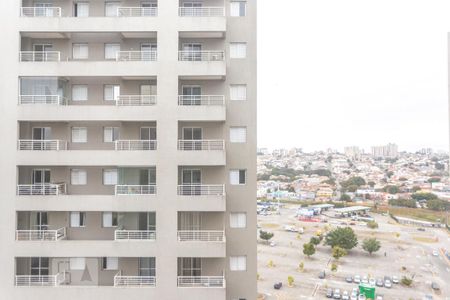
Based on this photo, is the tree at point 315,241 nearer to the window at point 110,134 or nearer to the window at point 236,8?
the window at point 110,134

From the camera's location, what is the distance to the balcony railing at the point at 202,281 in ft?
38.7

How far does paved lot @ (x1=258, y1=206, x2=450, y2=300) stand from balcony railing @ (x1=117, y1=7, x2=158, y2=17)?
28766 mm

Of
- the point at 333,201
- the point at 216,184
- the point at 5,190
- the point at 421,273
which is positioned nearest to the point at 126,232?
the point at 216,184

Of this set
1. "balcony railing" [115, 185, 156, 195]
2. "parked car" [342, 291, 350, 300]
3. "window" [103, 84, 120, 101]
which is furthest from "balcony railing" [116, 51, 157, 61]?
"parked car" [342, 291, 350, 300]

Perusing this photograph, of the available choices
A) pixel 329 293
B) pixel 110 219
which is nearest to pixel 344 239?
pixel 329 293

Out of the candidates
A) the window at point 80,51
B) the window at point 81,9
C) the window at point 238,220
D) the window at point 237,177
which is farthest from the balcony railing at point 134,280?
the window at point 81,9

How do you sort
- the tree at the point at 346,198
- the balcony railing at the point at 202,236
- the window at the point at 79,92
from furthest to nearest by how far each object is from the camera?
the tree at the point at 346,198
the window at the point at 79,92
the balcony railing at the point at 202,236

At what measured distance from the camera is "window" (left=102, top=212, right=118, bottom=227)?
497 inches

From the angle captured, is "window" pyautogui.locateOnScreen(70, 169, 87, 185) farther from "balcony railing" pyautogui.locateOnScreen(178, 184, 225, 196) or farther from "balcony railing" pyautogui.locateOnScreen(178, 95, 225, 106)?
"balcony railing" pyautogui.locateOnScreen(178, 95, 225, 106)

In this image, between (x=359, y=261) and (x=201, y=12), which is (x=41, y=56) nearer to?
(x=201, y=12)

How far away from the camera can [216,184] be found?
12.6 metres

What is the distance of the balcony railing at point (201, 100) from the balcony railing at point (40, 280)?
7849 mm

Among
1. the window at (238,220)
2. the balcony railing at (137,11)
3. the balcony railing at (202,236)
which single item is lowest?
the balcony railing at (202,236)

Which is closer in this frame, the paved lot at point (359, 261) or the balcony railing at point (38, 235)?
the balcony railing at point (38, 235)
